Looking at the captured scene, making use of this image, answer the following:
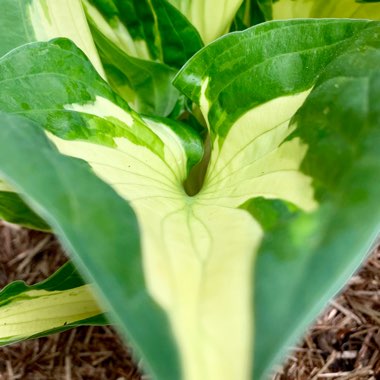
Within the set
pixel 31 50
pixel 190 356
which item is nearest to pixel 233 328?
pixel 190 356

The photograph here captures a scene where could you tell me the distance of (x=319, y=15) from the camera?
2.37ft

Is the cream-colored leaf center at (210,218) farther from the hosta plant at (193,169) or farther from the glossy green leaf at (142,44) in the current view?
the glossy green leaf at (142,44)

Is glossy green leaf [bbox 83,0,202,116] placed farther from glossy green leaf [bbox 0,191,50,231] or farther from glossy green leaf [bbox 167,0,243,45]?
glossy green leaf [bbox 0,191,50,231]

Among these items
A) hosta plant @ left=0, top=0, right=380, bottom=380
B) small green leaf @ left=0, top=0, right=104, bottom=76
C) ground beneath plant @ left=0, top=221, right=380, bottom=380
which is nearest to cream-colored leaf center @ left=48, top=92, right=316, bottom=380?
hosta plant @ left=0, top=0, right=380, bottom=380

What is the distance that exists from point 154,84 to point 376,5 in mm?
251

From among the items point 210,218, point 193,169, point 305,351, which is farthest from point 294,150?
point 305,351

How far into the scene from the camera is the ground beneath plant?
2.50 ft

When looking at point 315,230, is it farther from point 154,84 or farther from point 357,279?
point 357,279

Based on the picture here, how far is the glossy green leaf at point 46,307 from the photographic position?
2.02 feet

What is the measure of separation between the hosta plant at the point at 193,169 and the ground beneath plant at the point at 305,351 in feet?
0.56

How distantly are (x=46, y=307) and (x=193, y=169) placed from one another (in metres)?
0.20

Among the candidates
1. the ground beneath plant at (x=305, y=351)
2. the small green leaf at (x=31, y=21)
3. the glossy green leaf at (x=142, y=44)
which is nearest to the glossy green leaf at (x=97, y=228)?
the small green leaf at (x=31, y=21)

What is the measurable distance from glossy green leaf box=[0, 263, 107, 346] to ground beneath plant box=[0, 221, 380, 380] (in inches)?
5.9

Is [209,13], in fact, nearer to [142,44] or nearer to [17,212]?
[142,44]
